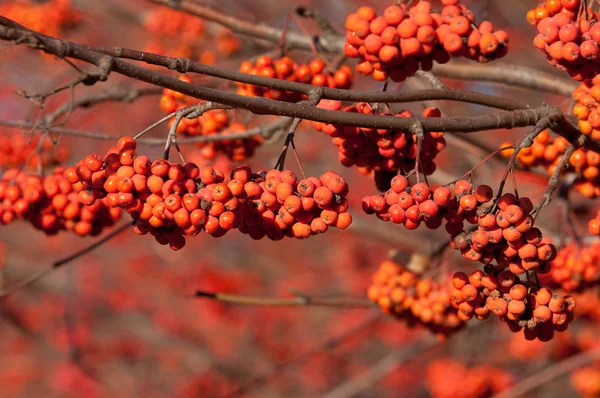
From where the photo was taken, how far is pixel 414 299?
120 inches

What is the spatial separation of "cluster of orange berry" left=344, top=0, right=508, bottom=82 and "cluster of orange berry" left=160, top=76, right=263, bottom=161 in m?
0.94

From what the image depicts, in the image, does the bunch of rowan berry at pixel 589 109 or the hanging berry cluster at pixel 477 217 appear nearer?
the hanging berry cluster at pixel 477 217

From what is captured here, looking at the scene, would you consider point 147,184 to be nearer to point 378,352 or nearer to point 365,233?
point 365,233

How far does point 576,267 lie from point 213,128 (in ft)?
5.54

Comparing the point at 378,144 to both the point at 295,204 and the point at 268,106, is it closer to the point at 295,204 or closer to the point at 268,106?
the point at 295,204

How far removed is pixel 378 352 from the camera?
9500mm

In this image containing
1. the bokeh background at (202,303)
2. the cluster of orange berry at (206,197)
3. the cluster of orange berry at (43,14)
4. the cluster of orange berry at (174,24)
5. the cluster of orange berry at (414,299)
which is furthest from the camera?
the bokeh background at (202,303)

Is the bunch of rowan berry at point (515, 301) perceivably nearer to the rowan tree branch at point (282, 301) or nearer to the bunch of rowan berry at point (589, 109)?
the bunch of rowan berry at point (589, 109)

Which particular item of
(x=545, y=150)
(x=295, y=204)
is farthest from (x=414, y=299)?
(x=295, y=204)

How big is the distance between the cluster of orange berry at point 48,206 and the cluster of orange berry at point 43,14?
10.0 feet

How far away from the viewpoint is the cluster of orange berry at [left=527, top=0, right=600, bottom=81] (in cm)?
200

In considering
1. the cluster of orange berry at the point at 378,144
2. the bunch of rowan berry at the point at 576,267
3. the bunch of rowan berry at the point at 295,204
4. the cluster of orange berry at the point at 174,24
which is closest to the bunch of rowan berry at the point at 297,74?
the cluster of orange berry at the point at 378,144

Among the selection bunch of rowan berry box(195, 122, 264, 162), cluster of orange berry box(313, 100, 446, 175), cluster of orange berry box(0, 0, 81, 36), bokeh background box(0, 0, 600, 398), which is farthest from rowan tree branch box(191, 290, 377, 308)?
bokeh background box(0, 0, 600, 398)

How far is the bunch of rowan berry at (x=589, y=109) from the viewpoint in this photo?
6.96 ft
